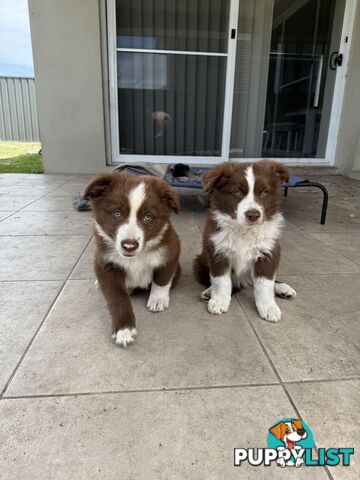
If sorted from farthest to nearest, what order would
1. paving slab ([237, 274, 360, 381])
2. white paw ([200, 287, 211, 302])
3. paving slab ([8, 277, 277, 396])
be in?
white paw ([200, 287, 211, 302]), paving slab ([237, 274, 360, 381]), paving slab ([8, 277, 277, 396])

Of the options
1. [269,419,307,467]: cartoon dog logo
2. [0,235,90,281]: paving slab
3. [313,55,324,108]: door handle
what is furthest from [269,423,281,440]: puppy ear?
[313,55,324,108]: door handle

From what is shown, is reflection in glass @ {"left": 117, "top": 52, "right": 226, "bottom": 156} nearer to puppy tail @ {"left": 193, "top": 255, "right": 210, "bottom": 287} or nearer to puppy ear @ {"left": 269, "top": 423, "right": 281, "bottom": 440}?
puppy tail @ {"left": 193, "top": 255, "right": 210, "bottom": 287}

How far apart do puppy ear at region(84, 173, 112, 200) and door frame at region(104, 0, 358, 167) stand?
5994 mm

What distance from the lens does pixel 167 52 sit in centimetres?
753

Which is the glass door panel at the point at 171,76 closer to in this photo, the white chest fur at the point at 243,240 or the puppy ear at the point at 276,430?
the white chest fur at the point at 243,240

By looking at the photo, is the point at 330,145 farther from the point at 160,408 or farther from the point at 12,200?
the point at 160,408

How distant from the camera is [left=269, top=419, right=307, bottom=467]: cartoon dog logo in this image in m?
1.40

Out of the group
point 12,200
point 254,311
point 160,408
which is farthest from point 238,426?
point 12,200

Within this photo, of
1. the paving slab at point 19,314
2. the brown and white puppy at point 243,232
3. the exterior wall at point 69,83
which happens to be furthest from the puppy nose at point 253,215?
the exterior wall at point 69,83

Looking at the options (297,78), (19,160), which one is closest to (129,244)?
(297,78)

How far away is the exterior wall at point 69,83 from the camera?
7.04 meters

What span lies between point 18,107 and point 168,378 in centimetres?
1812

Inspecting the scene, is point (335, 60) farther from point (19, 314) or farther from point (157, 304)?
point (19, 314)

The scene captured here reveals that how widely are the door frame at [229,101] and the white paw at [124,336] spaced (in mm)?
6360
